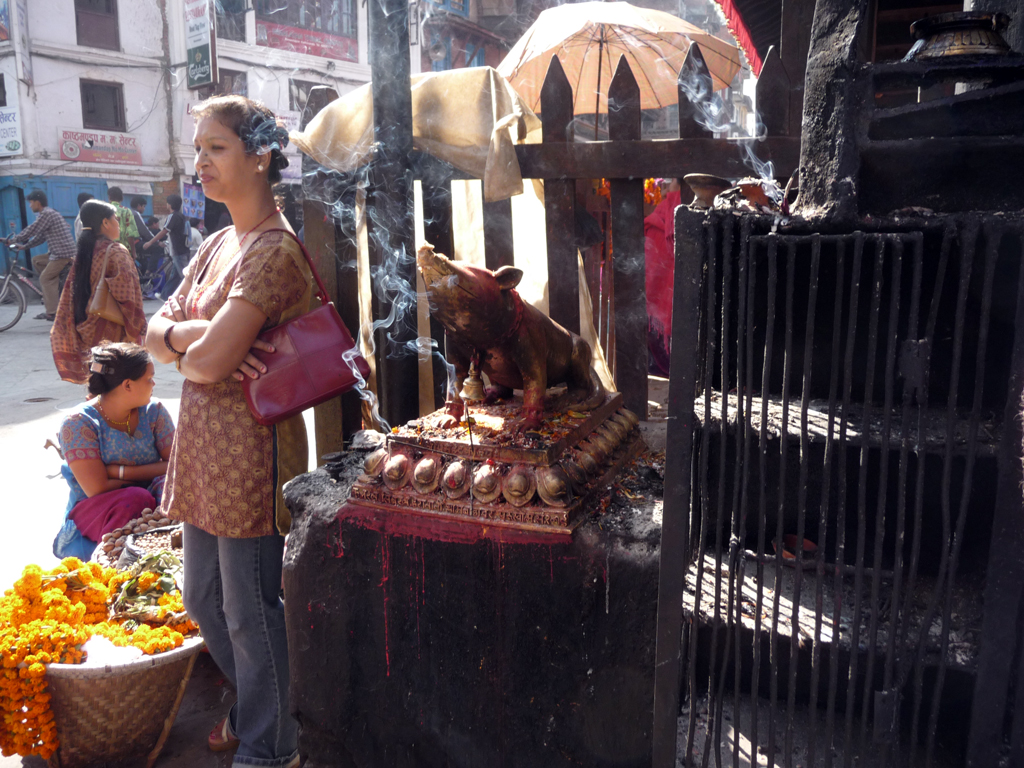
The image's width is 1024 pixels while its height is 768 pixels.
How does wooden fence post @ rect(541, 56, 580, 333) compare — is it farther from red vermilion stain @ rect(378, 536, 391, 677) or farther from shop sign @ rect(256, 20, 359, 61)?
shop sign @ rect(256, 20, 359, 61)

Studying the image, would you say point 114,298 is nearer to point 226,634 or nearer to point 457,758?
point 226,634

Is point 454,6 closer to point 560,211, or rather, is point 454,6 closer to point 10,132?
point 10,132

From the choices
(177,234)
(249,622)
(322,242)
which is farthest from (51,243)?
(249,622)

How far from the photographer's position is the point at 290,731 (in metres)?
2.72

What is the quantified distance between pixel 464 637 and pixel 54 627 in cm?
151

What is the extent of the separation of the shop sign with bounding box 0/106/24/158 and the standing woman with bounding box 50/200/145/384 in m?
16.6

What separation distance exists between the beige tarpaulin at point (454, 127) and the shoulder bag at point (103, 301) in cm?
253

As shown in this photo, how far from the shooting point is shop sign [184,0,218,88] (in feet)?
55.0

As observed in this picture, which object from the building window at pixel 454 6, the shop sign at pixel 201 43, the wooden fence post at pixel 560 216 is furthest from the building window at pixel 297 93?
the wooden fence post at pixel 560 216

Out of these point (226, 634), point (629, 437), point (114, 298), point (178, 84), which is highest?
point (178, 84)

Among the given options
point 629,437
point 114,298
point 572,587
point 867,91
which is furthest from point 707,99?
point 114,298

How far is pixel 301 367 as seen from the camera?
2355 millimetres

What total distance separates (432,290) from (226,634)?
159cm

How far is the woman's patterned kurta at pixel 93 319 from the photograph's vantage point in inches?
203
